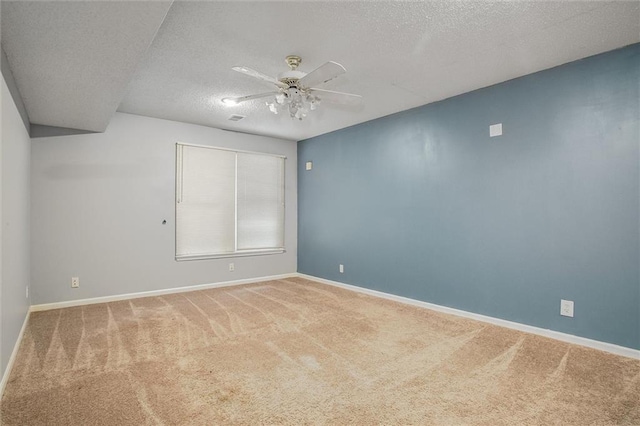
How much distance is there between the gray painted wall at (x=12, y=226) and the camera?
7.47 feet

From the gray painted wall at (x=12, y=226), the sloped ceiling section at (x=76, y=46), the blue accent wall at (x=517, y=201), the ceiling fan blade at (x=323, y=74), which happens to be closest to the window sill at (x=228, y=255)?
the blue accent wall at (x=517, y=201)

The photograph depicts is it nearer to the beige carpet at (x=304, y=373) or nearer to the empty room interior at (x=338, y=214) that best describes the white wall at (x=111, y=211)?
the empty room interior at (x=338, y=214)

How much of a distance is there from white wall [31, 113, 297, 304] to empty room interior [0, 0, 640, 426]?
1.1 inches

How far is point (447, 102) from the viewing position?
3.96 m

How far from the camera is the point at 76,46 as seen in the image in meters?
2.13

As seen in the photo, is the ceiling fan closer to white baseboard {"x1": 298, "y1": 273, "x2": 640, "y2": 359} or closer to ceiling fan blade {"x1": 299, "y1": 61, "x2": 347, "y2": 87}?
ceiling fan blade {"x1": 299, "y1": 61, "x2": 347, "y2": 87}

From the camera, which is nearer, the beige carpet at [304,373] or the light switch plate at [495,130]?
the beige carpet at [304,373]

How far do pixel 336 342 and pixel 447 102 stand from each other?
299 cm

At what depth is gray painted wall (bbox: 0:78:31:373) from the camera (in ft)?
7.47

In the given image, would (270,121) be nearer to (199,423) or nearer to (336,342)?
(336,342)

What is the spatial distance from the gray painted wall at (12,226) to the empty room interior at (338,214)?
0.16 ft

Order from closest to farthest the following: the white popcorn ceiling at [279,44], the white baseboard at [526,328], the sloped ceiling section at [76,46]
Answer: the sloped ceiling section at [76,46]
the white popcorn ceiling at [279,44]
the white baseboard at [526,328]

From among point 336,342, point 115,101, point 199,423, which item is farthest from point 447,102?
point 199,423

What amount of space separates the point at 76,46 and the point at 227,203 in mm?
3316
